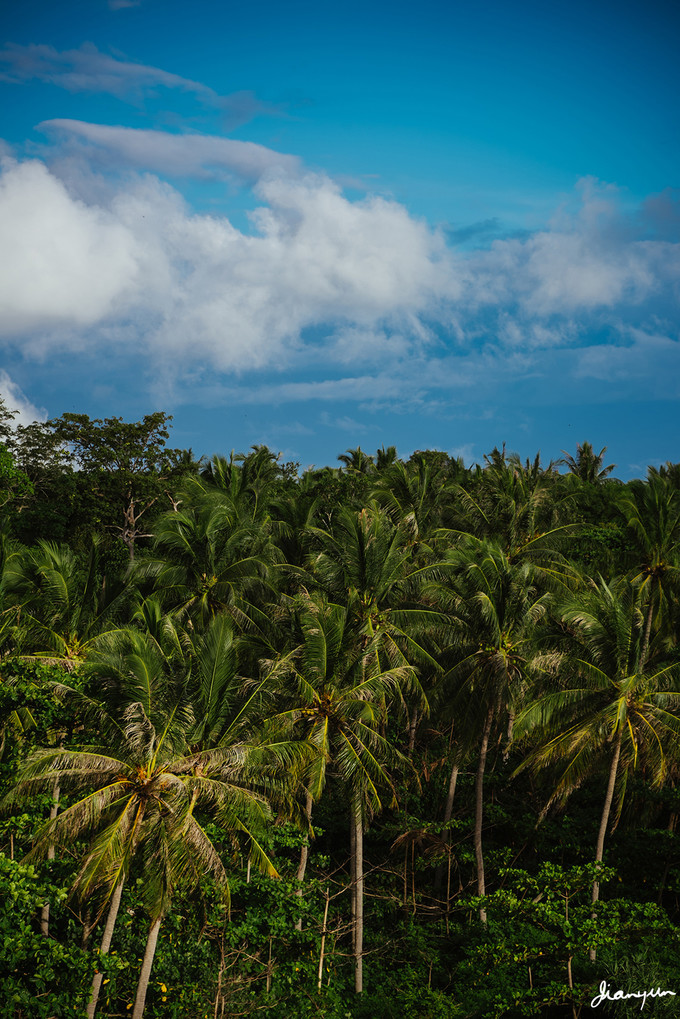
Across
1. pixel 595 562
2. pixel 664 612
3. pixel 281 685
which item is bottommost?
pixel 281 685

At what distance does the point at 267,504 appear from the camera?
35.1 m

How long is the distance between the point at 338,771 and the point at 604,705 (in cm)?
721

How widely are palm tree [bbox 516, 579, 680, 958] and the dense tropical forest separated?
74 mm

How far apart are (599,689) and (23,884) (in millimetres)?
13278

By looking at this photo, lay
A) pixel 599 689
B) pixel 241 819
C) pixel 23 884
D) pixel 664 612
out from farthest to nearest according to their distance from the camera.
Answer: pixel 664 612 → pixel 599 689 → pixel 241 819 → pixel 23 884

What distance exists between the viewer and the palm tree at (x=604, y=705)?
59.1 feet

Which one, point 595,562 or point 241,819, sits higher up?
point 595,562

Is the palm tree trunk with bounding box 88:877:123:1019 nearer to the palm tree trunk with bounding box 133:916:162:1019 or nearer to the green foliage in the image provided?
the green foliage

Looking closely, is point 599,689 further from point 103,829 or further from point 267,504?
point 267,504

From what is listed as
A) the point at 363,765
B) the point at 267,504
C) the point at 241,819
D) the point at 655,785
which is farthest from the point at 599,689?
the point at 267,504

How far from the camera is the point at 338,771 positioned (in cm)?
2059

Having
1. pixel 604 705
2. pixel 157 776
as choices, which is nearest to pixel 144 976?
pixel 157 776

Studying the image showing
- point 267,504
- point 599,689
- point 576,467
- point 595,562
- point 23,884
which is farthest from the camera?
point 576,467

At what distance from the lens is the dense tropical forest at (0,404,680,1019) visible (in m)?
14.6
